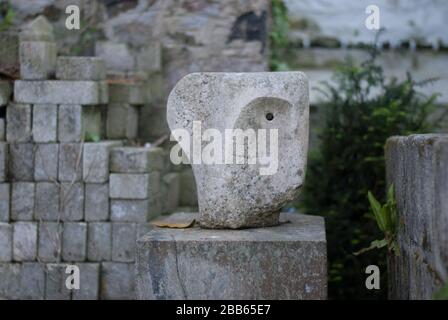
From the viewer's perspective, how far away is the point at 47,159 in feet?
21.5

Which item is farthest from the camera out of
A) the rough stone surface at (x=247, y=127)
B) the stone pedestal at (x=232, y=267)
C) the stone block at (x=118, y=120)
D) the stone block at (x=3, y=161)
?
the stone block at (x=118, y=120)

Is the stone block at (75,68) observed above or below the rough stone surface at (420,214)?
above

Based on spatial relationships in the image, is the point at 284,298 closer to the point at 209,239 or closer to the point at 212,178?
the point at 209,239

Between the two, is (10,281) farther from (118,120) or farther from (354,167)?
(354,167)

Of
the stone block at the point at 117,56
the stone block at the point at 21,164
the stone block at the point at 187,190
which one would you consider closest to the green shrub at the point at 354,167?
the stone block at the point at 187,190

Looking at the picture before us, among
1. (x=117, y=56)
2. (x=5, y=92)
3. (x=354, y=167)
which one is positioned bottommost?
(x=354, y=167)

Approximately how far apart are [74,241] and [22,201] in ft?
1.85

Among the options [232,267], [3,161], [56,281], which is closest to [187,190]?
[56,281]

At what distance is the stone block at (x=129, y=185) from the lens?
659 centimetres

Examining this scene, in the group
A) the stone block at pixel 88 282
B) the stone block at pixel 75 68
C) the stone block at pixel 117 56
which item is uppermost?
the stone block at pixel 117 56

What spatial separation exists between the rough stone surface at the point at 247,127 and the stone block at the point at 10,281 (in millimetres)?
2680

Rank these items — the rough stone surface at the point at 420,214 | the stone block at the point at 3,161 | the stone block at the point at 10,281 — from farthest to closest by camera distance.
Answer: the stone block at the point at 10,281 → the stone block at the point at 3,161 → the rough stone surface at the point at 420,214

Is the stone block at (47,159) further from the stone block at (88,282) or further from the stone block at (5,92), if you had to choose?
the stone block at (88,282)
